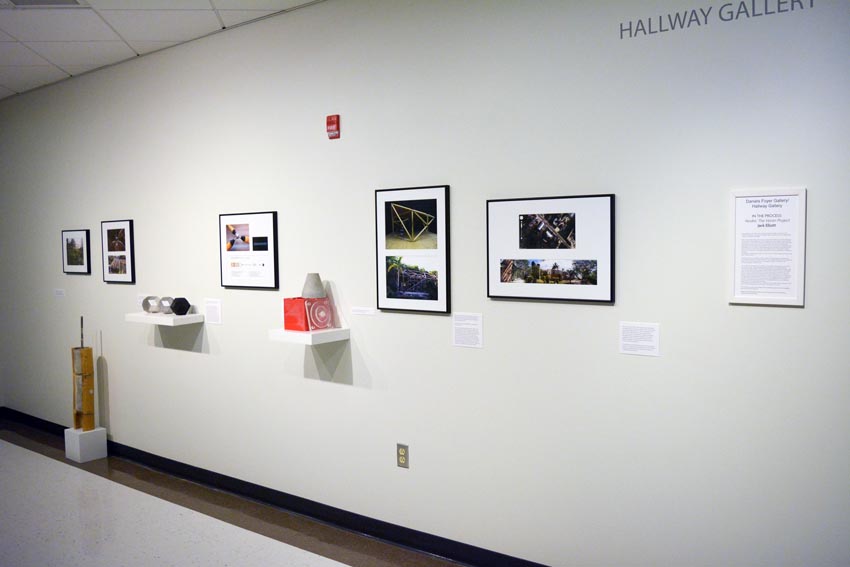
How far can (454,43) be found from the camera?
2844 mm

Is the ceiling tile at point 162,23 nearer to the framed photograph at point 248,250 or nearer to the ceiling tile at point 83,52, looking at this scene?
the ceiling tile at point 83,52

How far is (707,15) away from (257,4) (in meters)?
2.40

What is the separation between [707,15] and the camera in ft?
7.25

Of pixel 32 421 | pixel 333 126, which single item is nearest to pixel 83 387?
pixel 32 421

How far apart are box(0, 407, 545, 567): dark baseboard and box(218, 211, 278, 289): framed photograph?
52.7 inches

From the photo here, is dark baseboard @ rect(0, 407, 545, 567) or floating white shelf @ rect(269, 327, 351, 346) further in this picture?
floating white shelf @ rect(269, 327, 351, 346)

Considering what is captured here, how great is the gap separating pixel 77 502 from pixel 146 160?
2397mm

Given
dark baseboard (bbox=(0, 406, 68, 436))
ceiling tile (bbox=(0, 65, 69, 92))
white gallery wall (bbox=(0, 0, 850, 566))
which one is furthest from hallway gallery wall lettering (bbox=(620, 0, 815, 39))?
dark baseboard (bbox=(0, 406, 68, 436))

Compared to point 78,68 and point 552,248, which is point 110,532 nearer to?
point 552,248

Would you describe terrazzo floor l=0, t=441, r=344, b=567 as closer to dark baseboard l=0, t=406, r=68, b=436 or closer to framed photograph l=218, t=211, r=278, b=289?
dark baseboard l=0, t=406, r=68, b=436

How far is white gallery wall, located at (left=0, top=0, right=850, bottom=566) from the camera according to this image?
6.97 feet

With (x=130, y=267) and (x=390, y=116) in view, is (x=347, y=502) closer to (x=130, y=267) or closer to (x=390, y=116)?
(x=390, y=116)

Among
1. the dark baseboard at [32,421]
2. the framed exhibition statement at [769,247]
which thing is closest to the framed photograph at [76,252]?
the dark baseboard at [32,421]

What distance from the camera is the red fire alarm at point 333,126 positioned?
3.27 meters
